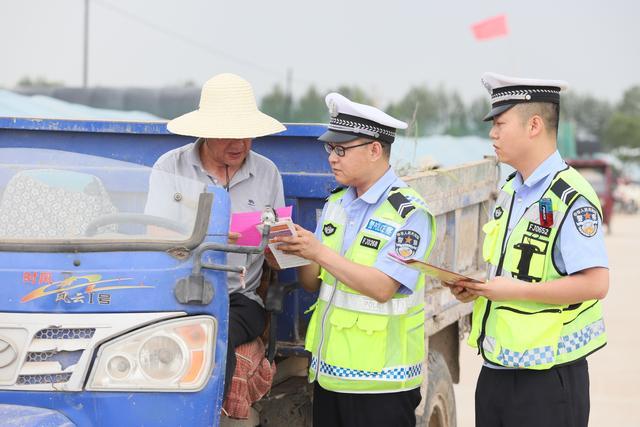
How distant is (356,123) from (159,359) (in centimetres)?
120

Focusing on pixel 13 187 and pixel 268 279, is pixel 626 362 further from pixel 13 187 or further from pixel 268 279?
pixel 13 187

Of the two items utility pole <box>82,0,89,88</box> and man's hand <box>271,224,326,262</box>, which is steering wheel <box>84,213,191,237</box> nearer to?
man's hand <box>271,224,326,262</box>

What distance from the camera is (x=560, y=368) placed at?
339 centimetres

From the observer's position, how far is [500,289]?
131 inches

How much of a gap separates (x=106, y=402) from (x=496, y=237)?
1449 millimetres

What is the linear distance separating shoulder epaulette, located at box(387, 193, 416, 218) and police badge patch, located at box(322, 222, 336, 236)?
0.24 m

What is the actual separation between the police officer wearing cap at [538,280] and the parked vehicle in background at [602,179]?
24.6 meters

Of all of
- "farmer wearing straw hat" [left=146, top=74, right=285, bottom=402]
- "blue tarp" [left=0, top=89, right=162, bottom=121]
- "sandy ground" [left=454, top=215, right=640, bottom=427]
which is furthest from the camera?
"blue tarp" [left=0, top=89, right=162, bottom=121]

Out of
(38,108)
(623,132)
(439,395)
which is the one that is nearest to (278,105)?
(38,108)

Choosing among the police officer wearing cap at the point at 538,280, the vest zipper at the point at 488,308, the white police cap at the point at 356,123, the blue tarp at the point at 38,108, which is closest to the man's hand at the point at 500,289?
the police officer wearing cap at the point at 538,280

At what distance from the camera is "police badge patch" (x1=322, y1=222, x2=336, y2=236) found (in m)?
3.80

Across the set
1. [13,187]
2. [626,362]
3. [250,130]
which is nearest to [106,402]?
[13,187]

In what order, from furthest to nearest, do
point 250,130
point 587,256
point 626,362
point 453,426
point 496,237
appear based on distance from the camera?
point 626,362 < point 453,426 < point 250,130 < point 496,237 < point 587,256

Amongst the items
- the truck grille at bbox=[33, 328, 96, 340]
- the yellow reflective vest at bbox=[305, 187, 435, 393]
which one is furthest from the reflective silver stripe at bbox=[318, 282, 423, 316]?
the truck grille at bbox=[33, 328, 96, 340]
